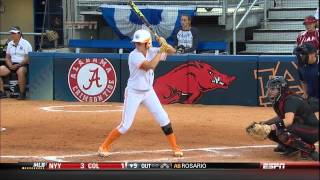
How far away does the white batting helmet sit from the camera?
3719 mm

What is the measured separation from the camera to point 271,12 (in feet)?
11.4

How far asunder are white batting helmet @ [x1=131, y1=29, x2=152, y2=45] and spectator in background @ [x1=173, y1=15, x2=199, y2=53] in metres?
0.17

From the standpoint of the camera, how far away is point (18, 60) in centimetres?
457

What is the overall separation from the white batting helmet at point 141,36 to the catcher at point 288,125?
0.73 m

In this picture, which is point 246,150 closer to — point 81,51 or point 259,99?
point 259,99

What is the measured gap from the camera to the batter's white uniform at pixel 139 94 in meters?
4.08

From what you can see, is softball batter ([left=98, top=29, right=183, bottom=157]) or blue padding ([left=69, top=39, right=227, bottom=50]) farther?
softball batter ([left=98, top=29, right=183, bottom=157])

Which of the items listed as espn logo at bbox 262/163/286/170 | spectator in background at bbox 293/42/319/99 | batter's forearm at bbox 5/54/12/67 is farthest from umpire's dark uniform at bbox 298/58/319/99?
batter's forearm at bbox 5/54/12/67

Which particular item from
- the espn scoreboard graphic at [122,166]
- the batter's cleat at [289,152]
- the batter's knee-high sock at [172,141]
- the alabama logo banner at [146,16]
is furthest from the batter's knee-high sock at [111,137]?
the batter's cleat at [289,152]

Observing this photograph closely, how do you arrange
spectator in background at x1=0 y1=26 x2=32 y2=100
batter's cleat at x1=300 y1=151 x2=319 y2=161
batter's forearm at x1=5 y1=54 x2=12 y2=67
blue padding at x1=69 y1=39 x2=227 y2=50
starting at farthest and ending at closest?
batter's forearm at x1=5 y1=54 x2=12 y2=67 < spectator in background at x1=0 y1=26 x2=32 y2=100 < blue padding at x1=69 y1=39 x2=227 y2=50 < batter's cleat at x1=300 y1=151 x2=319 y2=161

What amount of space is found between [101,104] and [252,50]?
3.08ft

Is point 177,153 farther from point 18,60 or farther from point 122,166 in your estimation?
point 18,60

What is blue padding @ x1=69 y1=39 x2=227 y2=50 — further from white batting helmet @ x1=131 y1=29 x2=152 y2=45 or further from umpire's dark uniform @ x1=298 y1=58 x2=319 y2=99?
umpire's dark uniform @ x1=298 y1=58 x2=319 y2=99

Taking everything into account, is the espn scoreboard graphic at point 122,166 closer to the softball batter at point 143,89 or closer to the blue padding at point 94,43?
the softball batter at point 143,89
